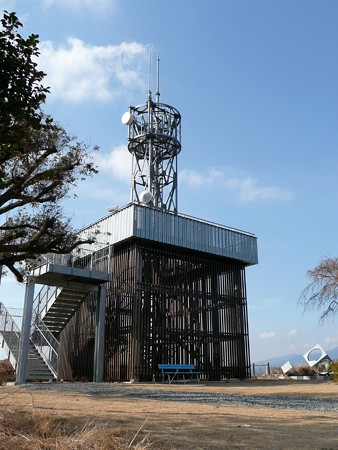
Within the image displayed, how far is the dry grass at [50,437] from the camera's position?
4.01 m

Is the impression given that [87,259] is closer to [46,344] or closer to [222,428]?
[46,344]

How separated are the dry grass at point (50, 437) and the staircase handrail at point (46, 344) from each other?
51.3 ft

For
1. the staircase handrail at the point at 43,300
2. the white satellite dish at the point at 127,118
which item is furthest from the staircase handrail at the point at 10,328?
the white satellite dish at the point at 127,118

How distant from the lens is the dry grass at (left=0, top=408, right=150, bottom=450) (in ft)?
13.1

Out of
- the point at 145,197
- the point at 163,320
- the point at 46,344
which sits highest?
the point at 145,197

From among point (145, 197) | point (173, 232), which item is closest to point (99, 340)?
point (173, 232)

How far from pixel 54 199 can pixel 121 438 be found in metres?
9.52

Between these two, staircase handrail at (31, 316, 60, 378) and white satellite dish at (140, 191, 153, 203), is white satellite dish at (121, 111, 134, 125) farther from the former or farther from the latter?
staircase handrail at (31, 316, 60, 378)

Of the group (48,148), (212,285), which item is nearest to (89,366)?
(212,285)

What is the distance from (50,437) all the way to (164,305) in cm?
1907

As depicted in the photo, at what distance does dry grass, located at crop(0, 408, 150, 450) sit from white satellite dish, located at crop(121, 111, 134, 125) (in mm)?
24293

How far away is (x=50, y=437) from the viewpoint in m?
4.42

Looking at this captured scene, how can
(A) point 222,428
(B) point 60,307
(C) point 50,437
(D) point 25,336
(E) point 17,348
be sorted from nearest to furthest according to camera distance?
1. (C) point 50,437
2. (A) point 222,428
3. (D) point 25,336
4. (E) point 17,348
5. (B) point 60,307

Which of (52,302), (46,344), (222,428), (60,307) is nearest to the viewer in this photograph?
(222,428)
